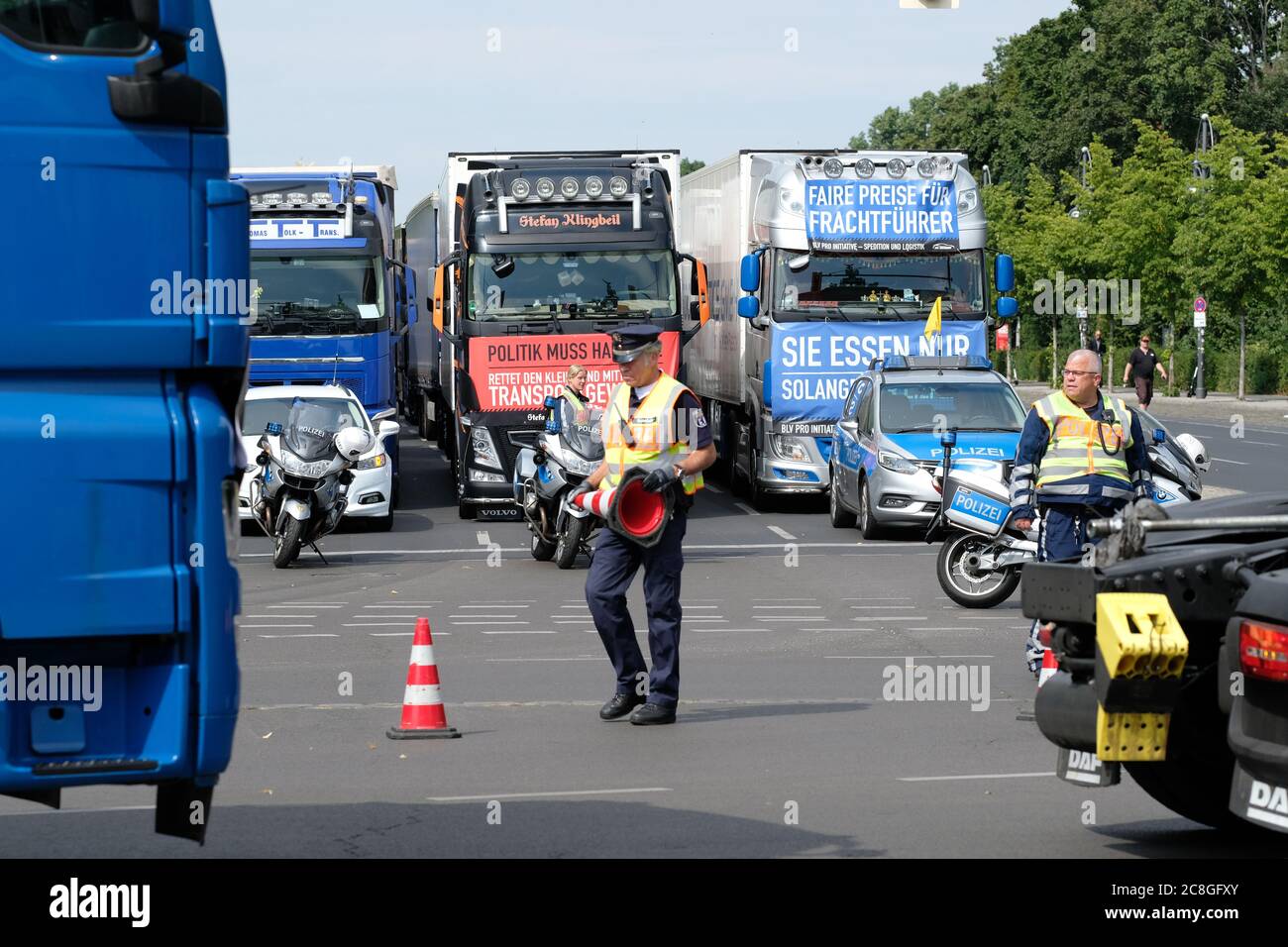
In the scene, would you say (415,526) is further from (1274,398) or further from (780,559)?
(1274,398)

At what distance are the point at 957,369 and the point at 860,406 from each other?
1.14 m

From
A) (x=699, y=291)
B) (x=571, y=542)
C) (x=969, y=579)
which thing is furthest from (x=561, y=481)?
(x=699, y=291)

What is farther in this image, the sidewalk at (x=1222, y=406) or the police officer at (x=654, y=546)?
the sidewalk at (x=1222, y=406)

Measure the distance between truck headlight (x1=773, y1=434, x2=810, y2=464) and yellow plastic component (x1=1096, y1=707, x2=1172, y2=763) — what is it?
1806 cm

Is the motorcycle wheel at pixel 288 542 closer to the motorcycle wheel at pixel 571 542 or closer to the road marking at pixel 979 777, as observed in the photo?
the motorcycle wheel at pixel 571 542

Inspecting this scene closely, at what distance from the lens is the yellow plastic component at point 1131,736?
6270 mm

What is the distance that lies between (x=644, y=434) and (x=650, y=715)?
4.62ft

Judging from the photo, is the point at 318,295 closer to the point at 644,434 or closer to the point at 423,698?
the point at 644,434

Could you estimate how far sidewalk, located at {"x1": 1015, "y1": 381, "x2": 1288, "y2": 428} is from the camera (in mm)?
46594

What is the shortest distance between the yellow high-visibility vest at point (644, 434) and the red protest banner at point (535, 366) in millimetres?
12476

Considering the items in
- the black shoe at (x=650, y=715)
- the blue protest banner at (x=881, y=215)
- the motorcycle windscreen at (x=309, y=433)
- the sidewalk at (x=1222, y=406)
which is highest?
the blue protest banner at (x=881, y=215)

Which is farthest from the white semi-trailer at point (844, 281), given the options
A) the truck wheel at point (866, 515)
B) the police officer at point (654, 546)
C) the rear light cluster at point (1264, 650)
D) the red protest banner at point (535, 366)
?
the rear light cluster at point (1264, 650)
